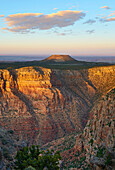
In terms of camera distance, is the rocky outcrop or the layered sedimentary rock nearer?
the rocky outcrop

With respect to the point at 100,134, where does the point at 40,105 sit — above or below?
below

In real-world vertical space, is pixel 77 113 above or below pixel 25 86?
below

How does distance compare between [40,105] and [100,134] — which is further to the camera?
[40,105]

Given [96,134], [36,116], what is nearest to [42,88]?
[36,116]

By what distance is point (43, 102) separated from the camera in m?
62.6

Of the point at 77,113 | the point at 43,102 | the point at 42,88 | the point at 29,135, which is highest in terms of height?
the point at 42,88

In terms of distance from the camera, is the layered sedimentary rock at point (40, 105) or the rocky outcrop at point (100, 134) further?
the layered sedimentary rock at point (40, 105)

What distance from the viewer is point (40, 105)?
61938 mm

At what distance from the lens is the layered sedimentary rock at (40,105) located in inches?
2194

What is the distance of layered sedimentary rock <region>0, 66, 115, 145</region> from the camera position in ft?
183

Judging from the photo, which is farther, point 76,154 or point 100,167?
point 76,154

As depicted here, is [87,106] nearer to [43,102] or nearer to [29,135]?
[43,102]

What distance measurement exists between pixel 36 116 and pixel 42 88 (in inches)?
411

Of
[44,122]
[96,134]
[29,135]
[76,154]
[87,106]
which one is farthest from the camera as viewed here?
[87,106]
